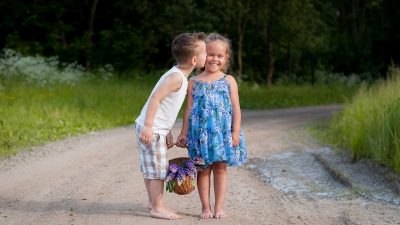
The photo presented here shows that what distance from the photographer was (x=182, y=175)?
6.41 m

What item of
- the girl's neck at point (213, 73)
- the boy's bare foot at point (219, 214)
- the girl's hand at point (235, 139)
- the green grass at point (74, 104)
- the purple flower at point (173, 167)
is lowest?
the green grass at point (74, 104)

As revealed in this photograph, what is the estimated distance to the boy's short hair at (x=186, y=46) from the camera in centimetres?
647

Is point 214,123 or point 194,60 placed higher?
point 194,60

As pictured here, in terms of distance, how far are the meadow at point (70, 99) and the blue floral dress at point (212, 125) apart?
17.1ft

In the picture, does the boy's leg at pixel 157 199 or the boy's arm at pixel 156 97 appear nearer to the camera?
the boy's arm at pixel 156 97

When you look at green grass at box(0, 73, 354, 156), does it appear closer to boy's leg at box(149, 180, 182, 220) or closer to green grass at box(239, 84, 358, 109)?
green grass at box(239, 84, 358, 109)

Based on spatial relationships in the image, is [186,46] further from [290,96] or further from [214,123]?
[290,96]

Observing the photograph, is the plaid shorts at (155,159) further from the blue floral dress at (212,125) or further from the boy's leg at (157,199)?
the blue floral dress at (212,125)

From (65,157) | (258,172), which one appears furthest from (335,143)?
(65,157)

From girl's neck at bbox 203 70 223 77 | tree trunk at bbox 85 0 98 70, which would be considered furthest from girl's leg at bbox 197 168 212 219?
tree trunk at bbox 85 0 98 70

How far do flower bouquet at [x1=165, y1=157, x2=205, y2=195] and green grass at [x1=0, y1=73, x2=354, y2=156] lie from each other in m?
5.10

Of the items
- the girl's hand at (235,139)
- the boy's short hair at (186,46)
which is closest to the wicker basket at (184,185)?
the girl's hand at (235,139)

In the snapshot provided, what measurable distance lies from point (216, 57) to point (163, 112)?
659 mm

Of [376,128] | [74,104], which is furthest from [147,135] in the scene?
[74,104]
